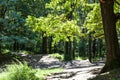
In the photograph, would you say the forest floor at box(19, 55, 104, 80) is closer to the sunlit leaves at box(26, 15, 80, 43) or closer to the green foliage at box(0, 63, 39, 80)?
the sunlit leaves at box(26, 15, 80, 43)

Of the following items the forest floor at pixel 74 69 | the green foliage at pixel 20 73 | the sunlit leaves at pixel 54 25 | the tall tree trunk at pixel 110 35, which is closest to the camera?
the green foliage at pixel 20 73

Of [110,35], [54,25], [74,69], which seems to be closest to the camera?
[110,35]

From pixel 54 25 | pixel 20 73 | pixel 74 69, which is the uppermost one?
pixel 54 25

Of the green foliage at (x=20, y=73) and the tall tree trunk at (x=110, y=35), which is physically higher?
the tall tree trunk at (x=110, y=35)

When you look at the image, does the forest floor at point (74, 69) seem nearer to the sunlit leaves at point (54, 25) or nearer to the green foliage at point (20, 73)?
the sunlit leaves at point (54, 25)

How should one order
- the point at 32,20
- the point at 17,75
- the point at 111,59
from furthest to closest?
the point at 32,20 < the point at 111,59 < the point at 17,75

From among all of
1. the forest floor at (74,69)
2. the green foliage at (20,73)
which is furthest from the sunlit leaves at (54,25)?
the green foliage at (20,73)

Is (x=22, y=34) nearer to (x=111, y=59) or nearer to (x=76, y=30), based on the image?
(x=76, y=30)

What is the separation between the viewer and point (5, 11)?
28.0 metres

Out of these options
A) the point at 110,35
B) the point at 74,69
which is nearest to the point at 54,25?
the point at 110,35

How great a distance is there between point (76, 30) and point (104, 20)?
123 inches

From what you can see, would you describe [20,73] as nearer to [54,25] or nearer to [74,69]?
[54,25]

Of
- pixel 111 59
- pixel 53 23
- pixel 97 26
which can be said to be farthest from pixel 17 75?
pixel 97 26

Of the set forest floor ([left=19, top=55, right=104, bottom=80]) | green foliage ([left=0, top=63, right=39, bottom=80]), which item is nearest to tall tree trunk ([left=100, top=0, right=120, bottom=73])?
forest floor ([left=19, top=55, right=104, bottom=80])
